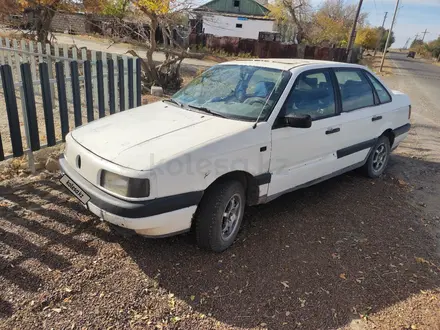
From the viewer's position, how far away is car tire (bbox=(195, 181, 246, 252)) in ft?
9.80

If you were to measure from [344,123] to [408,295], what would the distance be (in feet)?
6.64

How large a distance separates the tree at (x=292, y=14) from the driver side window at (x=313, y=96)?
30.1m

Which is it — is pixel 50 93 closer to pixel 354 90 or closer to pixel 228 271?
pixel 228 271

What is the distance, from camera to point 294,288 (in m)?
2.89

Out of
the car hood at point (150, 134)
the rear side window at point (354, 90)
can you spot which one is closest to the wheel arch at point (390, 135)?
the rear side window at point (354, 90)

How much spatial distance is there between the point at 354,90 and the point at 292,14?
30316 mm

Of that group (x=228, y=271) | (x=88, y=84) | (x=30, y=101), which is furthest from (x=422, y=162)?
(x=30, y=101)

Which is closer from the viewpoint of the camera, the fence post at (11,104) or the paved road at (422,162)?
the fence post at (11,104)

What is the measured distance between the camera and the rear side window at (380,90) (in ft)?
16.4

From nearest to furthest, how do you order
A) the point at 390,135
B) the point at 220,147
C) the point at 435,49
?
the point at 220,147 → the point at 390,135 → the point at 435,49

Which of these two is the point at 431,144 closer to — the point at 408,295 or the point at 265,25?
the point at 408,295

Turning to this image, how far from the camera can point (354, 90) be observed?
4566 millimetres

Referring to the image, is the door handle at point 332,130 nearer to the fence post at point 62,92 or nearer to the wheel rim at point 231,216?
the wheel rim at point 231,216

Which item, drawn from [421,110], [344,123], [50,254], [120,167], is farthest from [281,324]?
[421,110]
